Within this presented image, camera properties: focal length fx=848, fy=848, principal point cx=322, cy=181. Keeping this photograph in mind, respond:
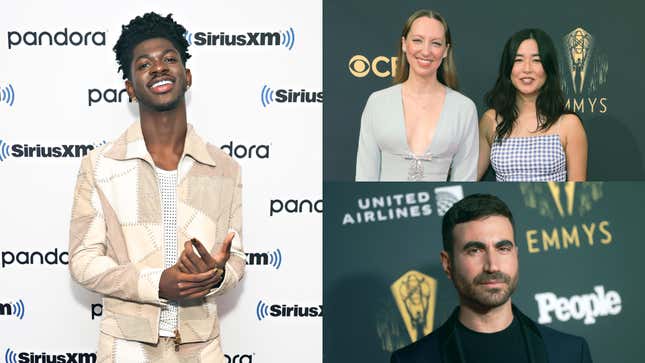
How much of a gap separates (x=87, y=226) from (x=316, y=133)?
125cm

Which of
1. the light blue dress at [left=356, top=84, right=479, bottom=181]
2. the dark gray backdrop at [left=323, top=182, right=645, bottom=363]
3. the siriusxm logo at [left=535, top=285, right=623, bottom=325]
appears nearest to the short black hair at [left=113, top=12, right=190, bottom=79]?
the light blue dress at [left=356, top=84, right=479, bottom=181]

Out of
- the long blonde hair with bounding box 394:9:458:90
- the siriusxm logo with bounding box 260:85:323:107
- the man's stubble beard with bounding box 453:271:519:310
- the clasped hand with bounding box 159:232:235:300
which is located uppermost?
the long blonde hair with bounding box 394:9:458:90

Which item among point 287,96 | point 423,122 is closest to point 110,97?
point 287,96

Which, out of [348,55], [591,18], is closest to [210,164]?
[348,55]

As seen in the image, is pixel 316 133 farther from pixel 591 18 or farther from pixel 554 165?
pixel 591 18

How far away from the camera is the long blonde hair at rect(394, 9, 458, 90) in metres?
4.05

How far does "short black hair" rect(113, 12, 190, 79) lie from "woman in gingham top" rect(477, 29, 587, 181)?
1.56 metres

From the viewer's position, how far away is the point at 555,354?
3.94 metres

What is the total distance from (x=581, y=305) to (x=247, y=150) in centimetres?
177

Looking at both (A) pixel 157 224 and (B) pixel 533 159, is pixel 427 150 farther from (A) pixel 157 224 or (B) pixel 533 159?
(A) pixel 157 224

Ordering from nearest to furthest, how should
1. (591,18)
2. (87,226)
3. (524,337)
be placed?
(87,226), (524,337), (591,18)

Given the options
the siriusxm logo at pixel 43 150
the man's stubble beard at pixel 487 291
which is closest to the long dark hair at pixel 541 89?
the man's stubble beard at pixel 487 291

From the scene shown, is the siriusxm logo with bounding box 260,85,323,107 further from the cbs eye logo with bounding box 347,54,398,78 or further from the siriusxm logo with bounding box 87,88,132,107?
the siriusxm logo with bounding box 87,88,132,107

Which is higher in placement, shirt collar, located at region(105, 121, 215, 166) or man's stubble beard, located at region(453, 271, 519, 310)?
shirt collar, located at region(105, 121, 215, 166)
